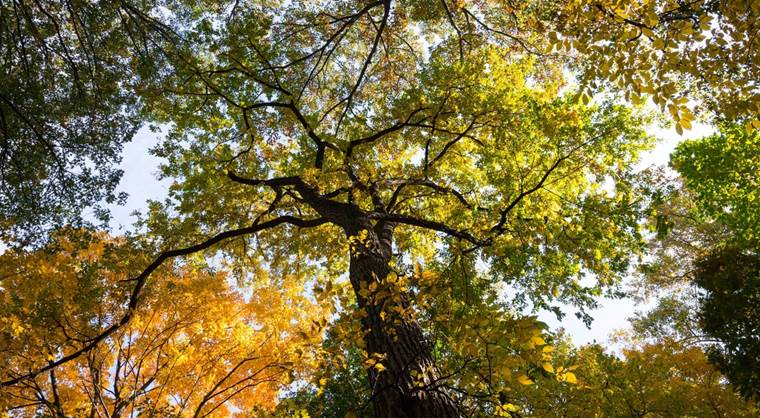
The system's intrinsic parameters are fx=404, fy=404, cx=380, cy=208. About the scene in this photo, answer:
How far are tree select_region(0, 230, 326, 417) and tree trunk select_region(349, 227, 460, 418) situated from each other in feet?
7.82

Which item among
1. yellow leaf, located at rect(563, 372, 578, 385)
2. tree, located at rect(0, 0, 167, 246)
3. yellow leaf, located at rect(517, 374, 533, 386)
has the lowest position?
yellow leaf, located at rect(563, 372, 578, 385)

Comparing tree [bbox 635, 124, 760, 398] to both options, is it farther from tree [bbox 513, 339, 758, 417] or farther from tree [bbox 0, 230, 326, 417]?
tree [bbox 0, 230, 326, 417]

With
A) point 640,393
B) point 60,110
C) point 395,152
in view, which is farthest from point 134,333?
point 640,393

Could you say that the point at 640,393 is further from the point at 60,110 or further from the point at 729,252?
the point at 60,110

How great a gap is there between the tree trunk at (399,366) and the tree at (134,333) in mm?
2383

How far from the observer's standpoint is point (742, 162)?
8414 mm

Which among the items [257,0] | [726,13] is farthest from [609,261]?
[257,0]

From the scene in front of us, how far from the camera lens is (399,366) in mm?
3416

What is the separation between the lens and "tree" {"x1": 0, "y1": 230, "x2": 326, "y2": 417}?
6.21 m

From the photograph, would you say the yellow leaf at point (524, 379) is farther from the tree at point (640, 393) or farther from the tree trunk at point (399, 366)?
the tree at point (640, 393)

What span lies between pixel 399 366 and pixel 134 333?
22.5ft

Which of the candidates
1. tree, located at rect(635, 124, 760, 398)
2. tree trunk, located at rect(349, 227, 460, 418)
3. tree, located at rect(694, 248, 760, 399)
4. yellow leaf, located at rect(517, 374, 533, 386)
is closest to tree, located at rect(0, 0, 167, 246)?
tree trunk, located at rect(349, 227, 460, 418)

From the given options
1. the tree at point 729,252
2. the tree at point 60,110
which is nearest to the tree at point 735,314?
the tree at point 729,252

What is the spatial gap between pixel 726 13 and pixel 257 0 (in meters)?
8.94
